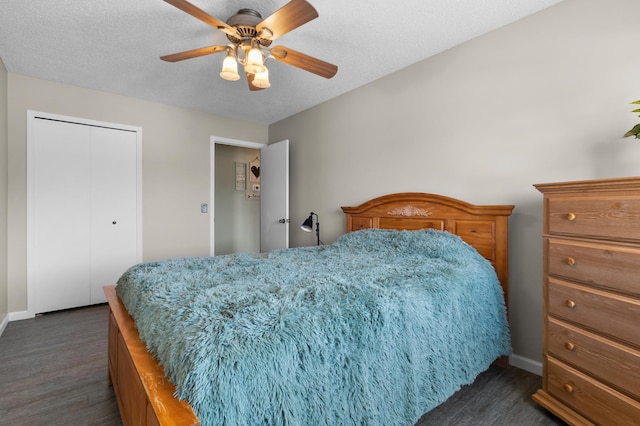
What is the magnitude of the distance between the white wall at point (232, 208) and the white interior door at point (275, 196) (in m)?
1.10

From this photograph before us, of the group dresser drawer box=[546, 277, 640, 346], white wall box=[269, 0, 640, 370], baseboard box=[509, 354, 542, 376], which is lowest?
baseboard box=[509, 354, 542, 376]

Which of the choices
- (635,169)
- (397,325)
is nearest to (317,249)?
(397,325)

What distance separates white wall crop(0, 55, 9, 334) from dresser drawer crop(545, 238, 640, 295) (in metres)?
4.23

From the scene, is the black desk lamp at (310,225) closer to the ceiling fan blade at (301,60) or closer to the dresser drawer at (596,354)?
the ceiling fan blade at (301,60)

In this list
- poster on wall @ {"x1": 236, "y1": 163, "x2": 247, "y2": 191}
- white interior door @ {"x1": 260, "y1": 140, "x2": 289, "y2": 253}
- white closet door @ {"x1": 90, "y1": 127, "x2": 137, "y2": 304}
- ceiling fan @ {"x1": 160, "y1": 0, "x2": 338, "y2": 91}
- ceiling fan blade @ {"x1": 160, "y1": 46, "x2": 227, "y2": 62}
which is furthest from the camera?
poster on wall @ {"x1": 236, "y1": 163, "x2": 247, "y2": 191}

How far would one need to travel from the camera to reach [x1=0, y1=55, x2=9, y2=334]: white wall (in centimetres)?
270

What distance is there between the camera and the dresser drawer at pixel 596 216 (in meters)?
1.22

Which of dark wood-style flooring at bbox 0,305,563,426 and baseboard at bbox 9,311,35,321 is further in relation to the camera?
baseboard at bbox 9,311,35,321

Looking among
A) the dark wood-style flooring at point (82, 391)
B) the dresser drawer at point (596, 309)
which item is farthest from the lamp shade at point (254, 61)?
the dark wood-style flooring at point (82, 391)

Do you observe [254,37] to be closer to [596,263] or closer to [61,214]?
[596,263]

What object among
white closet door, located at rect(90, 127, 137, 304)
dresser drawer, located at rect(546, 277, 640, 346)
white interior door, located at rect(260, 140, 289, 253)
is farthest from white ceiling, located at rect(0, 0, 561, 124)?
dresser drawer, located at rect(546, 277, 640, 346)

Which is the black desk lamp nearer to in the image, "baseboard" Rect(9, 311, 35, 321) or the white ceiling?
the white ceiling

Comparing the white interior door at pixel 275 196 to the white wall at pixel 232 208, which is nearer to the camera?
the white interior door at pixel 275 196

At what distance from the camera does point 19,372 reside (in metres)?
2.01
